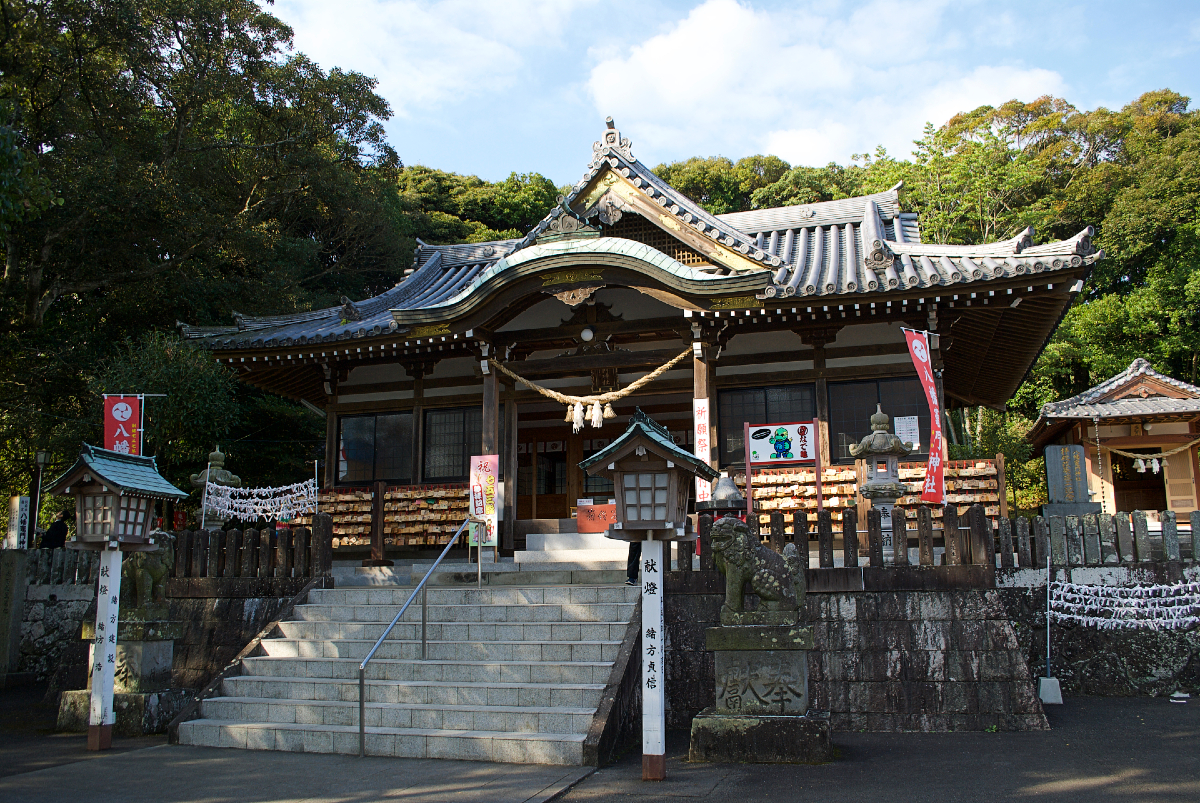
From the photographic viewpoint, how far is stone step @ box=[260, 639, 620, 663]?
8.00m

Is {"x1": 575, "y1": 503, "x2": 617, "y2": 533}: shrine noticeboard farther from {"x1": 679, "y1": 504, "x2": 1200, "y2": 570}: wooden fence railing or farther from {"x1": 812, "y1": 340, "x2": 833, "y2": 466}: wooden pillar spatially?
{"x1": 679, "y1": 504, "x2": 1200, "y2": 570}: wooden fence railing

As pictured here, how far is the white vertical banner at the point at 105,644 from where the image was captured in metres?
7.45

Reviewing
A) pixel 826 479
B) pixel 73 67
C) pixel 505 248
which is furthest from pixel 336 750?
pixel 73 67

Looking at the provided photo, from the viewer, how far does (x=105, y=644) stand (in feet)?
24.8

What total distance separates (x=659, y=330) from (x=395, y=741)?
7558 mm

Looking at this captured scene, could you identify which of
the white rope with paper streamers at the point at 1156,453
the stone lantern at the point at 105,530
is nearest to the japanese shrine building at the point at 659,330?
the stone lantern at the point at 105,530

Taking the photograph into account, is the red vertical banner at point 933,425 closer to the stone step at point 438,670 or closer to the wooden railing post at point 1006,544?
the wooden railing post at point 1006,544

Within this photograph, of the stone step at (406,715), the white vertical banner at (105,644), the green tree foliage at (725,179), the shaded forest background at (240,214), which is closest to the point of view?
the stone step at (406,715)

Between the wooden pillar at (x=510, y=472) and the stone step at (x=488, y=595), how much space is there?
8.95 ft

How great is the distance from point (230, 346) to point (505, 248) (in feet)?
19.2

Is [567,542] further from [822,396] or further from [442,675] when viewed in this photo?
[442,675]

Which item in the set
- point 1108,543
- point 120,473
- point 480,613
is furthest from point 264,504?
point 1108,543

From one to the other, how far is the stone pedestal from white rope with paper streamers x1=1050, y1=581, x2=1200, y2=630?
12.4ft

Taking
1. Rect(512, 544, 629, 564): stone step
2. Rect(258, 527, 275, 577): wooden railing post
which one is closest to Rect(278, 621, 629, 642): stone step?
Rect(258, 527, 275, 577): wooden railing post
